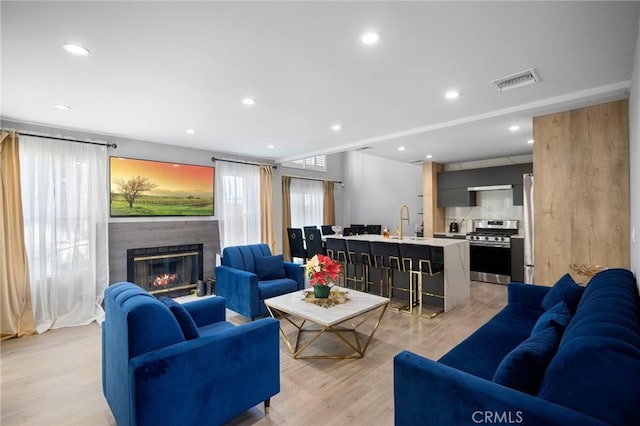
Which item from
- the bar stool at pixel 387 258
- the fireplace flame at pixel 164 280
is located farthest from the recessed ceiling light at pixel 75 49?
the bar stool at pixel 387 258

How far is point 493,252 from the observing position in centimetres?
574

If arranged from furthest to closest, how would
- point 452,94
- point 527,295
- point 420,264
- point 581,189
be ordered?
point 420,264
point 581,189
point 452,94
point 527,295

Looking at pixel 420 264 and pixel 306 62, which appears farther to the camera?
pixel 420 264

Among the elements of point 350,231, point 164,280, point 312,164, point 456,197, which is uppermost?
point 312,164

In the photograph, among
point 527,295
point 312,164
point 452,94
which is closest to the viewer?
Result: point 527,295

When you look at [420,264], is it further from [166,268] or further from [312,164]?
[312,164]

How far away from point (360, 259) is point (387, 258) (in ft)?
1.60

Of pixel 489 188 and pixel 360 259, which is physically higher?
pixel 489 188

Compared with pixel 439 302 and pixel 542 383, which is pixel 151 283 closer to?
pixel 439 302

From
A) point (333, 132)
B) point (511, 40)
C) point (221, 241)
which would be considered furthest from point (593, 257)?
point (221, 241)

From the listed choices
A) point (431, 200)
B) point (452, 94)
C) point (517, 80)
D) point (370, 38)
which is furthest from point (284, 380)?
point (431, 200)

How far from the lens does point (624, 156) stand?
298 centimetres

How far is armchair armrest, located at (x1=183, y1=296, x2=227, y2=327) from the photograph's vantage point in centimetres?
258

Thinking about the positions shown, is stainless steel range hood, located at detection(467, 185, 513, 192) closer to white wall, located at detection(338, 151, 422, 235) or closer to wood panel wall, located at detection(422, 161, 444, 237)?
wood panel wall, located at detection(422, 161, 444, 237)
